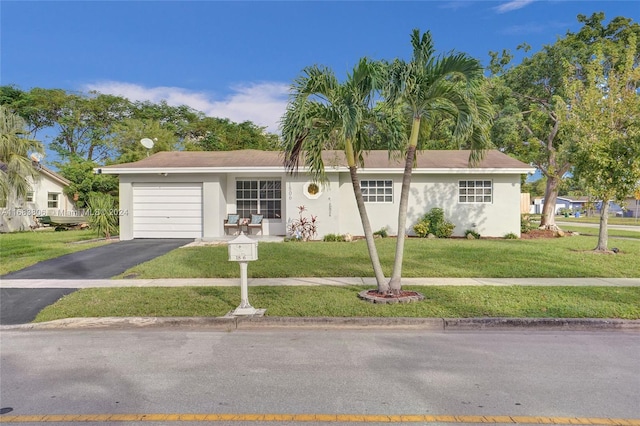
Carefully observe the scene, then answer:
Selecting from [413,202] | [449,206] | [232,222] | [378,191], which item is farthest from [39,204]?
[449,206]

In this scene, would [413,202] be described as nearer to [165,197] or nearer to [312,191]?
[312,191]

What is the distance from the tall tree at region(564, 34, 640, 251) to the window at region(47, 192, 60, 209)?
29.3 metres

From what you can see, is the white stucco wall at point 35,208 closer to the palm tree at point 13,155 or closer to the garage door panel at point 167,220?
the palm tree at point 13,155

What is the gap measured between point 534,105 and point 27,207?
29.3 metres

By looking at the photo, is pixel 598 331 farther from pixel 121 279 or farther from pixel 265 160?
pixel 265 160

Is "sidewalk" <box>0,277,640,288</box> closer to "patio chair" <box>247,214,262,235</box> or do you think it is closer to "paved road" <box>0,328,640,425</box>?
"paved road" <box>0,328,640,425</box>

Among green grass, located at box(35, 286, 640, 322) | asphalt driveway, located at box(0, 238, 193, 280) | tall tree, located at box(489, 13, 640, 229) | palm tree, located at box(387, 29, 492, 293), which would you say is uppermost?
tall tree, located at box(489, 13, 640, 229)

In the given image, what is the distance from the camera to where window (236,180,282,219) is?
17.3 metres

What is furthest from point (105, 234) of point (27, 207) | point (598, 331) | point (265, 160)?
point (598, 331)

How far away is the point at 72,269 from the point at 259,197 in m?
7.99

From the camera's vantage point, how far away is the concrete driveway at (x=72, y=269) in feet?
24.1

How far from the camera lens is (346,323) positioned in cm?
628

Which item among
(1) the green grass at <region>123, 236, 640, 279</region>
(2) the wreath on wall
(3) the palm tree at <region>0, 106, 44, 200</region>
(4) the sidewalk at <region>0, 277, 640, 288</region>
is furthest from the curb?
(3) the palm tree at <region>0, 106, 44, 200</region>

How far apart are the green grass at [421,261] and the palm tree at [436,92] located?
3.16m
